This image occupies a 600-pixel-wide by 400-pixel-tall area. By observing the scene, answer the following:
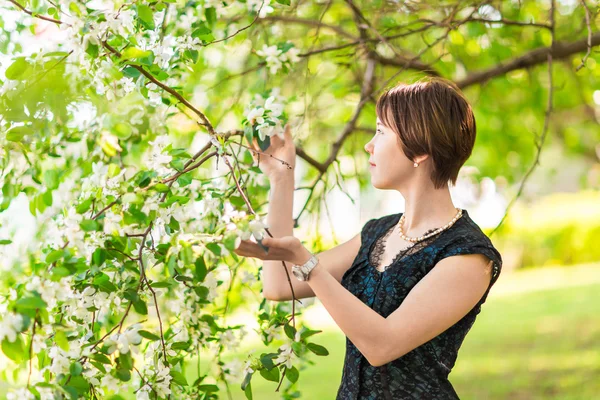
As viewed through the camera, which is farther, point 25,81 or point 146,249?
point 146,249

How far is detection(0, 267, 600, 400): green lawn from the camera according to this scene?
5.77 metres

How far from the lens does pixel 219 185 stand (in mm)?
2031

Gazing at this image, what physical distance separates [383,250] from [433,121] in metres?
0.41

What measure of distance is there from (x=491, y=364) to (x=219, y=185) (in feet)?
17.4

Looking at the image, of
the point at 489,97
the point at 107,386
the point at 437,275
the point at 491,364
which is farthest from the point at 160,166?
the point at 491,364

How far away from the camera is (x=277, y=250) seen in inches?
63.2

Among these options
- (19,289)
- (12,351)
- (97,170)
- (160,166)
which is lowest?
(12,351)

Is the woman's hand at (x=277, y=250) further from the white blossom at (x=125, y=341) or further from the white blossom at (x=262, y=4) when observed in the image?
the white blossom at (x=262, y=4)

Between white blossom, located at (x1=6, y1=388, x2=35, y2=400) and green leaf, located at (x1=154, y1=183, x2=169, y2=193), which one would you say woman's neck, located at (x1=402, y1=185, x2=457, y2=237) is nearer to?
green leaf, located at (x1=154, y1=183, x2=169, y2=193)

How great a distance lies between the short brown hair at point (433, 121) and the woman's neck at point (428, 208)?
0.11ft

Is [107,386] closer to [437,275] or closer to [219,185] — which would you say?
[219,185]

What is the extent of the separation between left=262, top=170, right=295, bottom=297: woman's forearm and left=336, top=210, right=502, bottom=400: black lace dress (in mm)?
278

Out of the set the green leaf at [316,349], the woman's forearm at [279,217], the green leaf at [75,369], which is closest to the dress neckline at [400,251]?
the woman's forearm at [279,217]

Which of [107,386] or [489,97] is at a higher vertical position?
[489,97]
